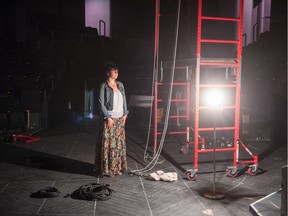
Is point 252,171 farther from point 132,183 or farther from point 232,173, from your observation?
point 132,183

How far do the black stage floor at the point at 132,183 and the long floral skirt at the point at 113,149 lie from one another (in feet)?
0.60

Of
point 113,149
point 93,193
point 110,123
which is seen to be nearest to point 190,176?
point 113,149

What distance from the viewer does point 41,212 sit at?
174 inches

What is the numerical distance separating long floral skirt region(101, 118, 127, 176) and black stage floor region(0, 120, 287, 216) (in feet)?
0.60

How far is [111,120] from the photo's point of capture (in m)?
5.70

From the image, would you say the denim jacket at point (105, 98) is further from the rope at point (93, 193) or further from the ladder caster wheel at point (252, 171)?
the ladder caster wheel at point (252, 171)

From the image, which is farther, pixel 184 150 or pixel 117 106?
pixel 184 150

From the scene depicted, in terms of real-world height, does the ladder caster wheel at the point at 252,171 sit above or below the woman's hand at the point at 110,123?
below

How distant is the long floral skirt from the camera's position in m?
5.77

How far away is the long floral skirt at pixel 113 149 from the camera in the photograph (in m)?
5.77

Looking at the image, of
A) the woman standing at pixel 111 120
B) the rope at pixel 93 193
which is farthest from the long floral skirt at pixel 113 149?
the rope at pixel 93 193

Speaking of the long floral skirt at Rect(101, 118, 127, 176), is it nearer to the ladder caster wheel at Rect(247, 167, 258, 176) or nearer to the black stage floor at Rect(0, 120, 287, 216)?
the black stage floor at Rect(0, 120, 287, 216)

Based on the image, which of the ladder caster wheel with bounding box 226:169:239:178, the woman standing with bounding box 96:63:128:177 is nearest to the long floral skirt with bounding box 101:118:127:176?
the woman standing with bounding box 96:63:128:177

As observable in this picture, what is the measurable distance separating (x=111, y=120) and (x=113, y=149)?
513 millimetres
